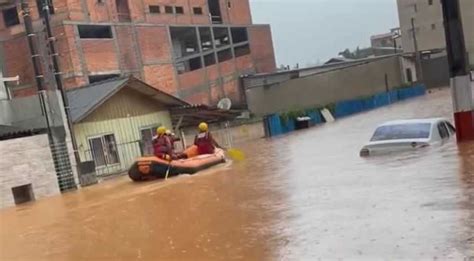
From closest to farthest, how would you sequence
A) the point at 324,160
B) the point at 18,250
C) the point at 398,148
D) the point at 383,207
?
the point at 383,207 < the point at 18,250 < the point at 398,148 < the point at 324,160

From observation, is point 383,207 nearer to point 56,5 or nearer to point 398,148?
point 398,148

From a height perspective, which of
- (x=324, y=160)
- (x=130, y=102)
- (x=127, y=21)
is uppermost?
(x=127, y=21)

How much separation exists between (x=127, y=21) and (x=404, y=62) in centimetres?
2751

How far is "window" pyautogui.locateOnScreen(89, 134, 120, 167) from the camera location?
2699cm

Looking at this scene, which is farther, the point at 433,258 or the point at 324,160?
the point at 324,160

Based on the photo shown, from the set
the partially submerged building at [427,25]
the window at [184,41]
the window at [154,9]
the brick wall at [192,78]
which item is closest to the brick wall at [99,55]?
the window at [154,9]

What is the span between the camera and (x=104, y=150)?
90.3 ft

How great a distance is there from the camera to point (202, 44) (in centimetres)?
6588

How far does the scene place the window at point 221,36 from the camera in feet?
216

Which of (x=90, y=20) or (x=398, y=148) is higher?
(x=90, y=20)

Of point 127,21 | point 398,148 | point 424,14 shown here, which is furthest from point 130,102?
point 424,14

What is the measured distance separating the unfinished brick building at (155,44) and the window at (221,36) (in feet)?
0.33

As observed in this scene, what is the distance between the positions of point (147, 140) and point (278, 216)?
63.9ft

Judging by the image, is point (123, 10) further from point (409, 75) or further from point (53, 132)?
point (53, 132)
